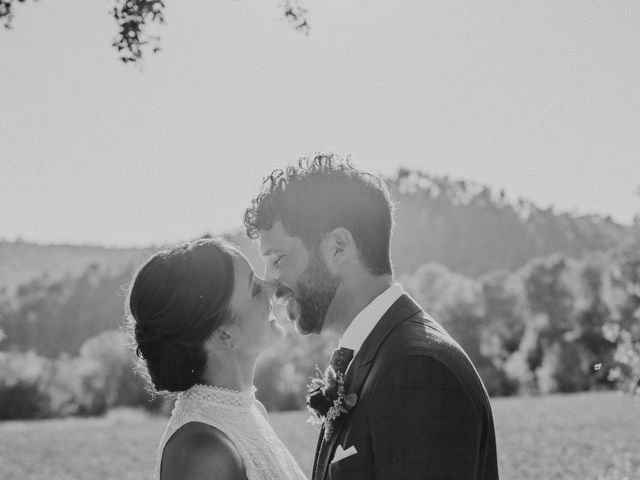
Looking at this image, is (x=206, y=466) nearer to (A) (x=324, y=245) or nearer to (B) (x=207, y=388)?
(B) (x=207, y=388)

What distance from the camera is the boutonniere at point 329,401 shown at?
3533 mm

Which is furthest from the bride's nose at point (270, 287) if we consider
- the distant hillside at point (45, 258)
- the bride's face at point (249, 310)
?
the distant hillside at point (45, 258)

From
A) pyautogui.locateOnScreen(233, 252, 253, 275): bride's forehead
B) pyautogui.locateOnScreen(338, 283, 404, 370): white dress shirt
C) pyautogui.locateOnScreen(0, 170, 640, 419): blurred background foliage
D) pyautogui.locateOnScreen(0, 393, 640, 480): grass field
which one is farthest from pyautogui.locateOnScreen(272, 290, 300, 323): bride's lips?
pyautogui.locateOnScreen(0, 170, 640, 419): blurred background foliage

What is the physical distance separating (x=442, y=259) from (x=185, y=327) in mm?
152405

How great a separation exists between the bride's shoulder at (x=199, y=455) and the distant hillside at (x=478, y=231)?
13926cm

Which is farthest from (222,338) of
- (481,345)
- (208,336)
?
(481,345)

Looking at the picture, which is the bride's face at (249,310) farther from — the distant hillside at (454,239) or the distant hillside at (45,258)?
the distant hillside at (45,258)

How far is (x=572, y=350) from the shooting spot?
6297 centimetres

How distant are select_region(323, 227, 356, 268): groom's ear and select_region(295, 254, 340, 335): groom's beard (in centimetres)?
6

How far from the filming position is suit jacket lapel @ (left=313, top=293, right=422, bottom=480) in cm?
359

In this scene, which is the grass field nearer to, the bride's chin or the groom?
the bride's chin

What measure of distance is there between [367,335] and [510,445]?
960 inches

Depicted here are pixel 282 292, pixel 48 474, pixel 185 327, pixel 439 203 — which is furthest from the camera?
pixel 439 203

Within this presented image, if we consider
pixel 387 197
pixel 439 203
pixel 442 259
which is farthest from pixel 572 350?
pixel 439 203
